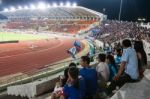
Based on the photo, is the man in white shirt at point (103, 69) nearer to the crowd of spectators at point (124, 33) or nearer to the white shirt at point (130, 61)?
the white shirt at point (130, 61)

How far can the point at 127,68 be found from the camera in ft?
17.3

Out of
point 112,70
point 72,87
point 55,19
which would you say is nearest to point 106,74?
point 112,70

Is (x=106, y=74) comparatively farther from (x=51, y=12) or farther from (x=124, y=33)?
(x=51, y=12)

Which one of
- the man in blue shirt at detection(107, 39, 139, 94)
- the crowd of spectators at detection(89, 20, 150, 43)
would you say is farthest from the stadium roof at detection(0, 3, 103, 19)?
the man in blue shirt at detection(107, 39, 139, 94)

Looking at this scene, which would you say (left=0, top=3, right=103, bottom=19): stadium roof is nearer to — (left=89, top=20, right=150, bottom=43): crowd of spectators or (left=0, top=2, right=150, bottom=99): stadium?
(left=0, top=2, right=150, bottom=99): stadium

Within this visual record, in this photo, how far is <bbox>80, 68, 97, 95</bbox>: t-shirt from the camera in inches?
187

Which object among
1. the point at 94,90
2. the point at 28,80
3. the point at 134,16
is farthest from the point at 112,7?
the point at 94,90

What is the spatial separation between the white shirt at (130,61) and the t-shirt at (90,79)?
0.70 metres

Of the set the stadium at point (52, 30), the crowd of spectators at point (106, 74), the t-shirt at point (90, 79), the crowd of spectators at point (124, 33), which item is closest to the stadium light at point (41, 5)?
the stadium at point (52, 30)

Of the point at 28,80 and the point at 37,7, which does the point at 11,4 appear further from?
the point at 28,80

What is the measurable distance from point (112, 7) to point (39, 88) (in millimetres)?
71377

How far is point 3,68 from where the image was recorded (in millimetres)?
18156

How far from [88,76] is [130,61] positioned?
0.94 meters

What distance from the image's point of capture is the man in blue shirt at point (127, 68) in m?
5.14
